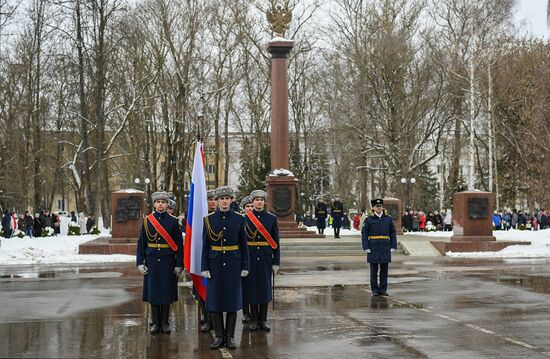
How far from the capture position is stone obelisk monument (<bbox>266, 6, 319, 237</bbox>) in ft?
110

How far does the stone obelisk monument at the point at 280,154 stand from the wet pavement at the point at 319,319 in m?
12.9

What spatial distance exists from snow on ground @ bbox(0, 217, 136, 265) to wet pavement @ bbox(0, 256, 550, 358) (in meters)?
5.42

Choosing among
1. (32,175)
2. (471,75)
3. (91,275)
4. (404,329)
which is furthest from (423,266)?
(32,175)

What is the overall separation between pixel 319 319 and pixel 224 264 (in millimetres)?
2803

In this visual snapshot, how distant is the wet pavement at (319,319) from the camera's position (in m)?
9.84

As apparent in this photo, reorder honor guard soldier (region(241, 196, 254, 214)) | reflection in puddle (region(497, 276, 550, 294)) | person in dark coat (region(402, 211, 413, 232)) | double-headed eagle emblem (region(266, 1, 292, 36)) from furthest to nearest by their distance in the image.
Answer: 1. person in dark coat (region(402, 211, 413, 232))
2. double-headed eagle emblem (region(266, 1, 292, 36))
3. reflection in puddle (region(497, 276, 550, 294))
4. honor guard soldier (region(241, 196, 254, 214))

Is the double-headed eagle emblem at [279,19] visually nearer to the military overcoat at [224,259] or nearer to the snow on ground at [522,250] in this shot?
the snow on ground at [522,250]

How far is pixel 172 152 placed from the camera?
5356cm

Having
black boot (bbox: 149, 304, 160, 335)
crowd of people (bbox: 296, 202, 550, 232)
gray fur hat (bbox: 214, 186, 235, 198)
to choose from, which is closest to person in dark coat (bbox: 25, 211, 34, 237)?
crowd of people (bbox: 296, 202, 550, 232)

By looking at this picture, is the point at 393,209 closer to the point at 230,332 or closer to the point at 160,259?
the point at 160,259

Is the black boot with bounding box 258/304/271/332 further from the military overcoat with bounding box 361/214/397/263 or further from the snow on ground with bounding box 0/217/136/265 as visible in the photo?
the snow on ground with bounding box 0/217/136/265

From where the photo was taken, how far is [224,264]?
10148 mm

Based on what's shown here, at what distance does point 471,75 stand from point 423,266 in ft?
78.1

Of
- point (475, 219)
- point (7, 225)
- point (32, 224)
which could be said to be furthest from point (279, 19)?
point (32, 224)
